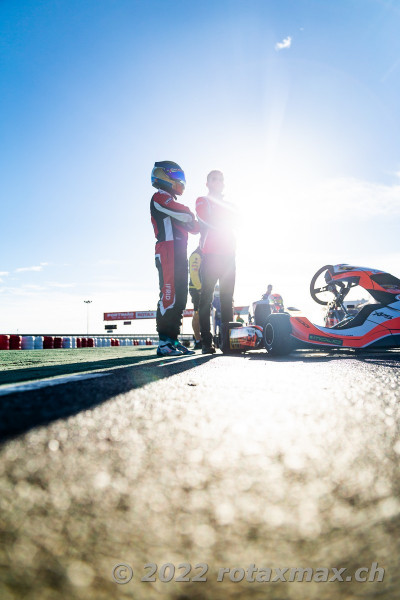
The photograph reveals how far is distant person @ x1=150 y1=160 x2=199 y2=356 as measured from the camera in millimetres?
4148

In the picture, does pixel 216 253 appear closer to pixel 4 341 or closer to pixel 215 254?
pixel 215 254

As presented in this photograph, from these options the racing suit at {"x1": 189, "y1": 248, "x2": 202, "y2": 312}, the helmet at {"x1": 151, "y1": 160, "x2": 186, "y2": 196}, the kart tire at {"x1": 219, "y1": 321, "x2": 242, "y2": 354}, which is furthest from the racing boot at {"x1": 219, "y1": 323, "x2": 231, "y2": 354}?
the racing suit at {"x1": 189, "y1": 248, "x2": 202, "y2": 312}

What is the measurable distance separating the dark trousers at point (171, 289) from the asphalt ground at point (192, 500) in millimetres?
3332

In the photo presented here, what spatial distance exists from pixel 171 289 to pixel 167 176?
1313mm

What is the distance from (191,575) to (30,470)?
259 mm

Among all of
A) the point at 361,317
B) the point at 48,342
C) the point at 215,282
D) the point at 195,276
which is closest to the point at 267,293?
the point at 195,276

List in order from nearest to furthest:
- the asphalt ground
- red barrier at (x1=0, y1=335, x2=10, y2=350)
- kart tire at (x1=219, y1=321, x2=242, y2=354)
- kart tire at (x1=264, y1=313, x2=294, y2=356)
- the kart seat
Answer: the asphalt ground < kart tire at (x1=264, y1=313, x2=294, y2=356) < the kart seat < kart tire at (x1=219, y1=321, x2=242, y2=354) < red barrier at (x1=0, y1=335, x2=10, y2=350)

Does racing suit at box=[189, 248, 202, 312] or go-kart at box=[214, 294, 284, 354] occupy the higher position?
racing suit at box=[189, 248, 202, 312]

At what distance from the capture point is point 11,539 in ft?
1.07

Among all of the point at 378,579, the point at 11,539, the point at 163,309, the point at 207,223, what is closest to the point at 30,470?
the point at 11,539

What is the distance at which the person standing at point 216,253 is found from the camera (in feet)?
15.2

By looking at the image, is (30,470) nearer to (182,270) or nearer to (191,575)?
(191,575)

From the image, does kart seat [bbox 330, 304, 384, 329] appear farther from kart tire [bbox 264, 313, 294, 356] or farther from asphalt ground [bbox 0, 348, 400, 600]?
asphalt ground [bbox 0, 348, 400, 600]

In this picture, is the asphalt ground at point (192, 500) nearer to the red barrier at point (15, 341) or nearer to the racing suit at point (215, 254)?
the racing suit at point (215, 254)
